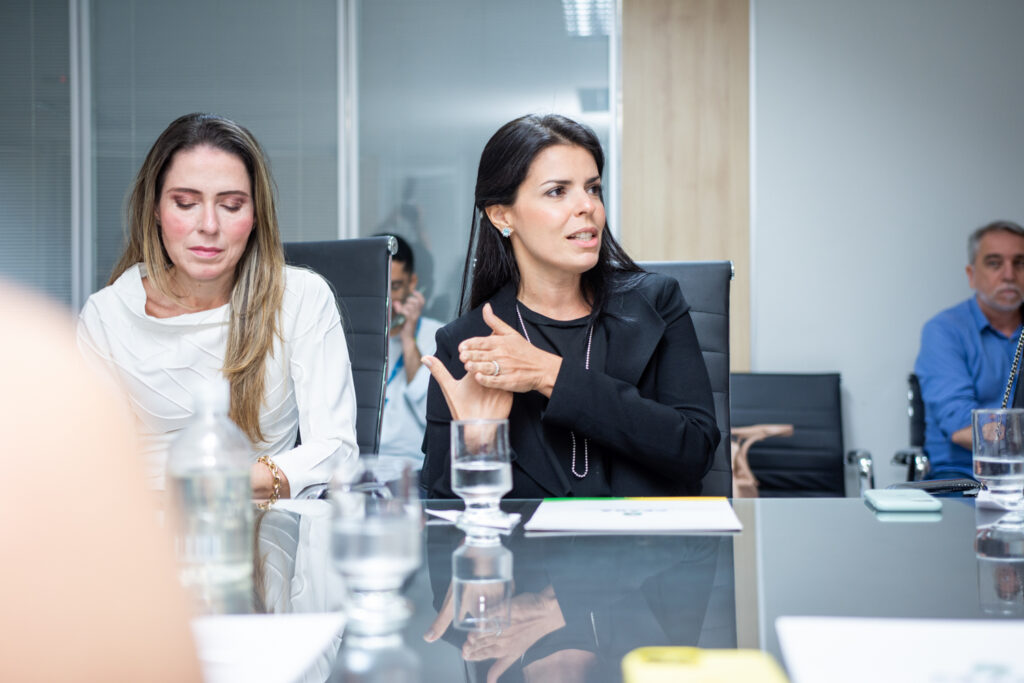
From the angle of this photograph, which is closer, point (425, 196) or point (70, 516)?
point (70, 516)

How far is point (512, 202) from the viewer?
190 cm

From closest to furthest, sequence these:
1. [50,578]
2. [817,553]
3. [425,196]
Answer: [50,578] → [817,553] → [425,196]

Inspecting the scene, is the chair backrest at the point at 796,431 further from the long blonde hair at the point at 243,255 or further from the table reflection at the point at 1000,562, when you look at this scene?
the table reflection at the point at 1000,562

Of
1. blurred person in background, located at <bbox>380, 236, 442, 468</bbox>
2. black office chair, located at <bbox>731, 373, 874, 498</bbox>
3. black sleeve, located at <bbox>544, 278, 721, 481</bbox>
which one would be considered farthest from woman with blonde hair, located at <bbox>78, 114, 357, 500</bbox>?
black office chair, located at <bbox>731, 373, 874, 498</bbox>

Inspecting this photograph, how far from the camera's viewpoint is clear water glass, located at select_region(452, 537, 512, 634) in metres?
0.80

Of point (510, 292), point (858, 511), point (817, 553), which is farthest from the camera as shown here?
point (510, 292)

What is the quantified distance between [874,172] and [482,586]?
3.60 metres

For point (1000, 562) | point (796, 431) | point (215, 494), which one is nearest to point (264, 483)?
point (215, 494)

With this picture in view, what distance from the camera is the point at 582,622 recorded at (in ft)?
2.57

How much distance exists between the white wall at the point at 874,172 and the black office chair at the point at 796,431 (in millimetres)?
277

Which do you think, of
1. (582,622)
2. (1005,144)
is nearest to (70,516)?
(582,622)

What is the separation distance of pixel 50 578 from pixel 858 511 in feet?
3.74

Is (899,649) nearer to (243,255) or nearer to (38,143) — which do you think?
(243,255)

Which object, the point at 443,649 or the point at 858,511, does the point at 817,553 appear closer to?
the point at 858,511
